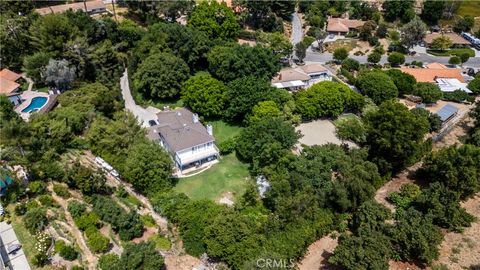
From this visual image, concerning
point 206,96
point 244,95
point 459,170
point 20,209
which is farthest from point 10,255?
point 459,170

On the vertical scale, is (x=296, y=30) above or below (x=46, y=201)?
above

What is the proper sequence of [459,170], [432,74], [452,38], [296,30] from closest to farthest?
1. [459,170]
2. [432,74]
3. [452,38]
4. [296,30]

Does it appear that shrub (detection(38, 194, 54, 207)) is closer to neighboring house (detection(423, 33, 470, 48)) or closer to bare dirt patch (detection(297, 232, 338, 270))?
bare dirt patch (detection(297, 232, 338, 270))

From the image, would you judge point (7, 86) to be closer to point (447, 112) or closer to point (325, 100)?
point (325, 100)

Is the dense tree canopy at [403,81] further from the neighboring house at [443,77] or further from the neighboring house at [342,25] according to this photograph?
the neighboring house at [342,25]

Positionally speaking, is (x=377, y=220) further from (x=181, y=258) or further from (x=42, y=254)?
(x=42, y=254)

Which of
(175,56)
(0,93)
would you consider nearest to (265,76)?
(175,56)

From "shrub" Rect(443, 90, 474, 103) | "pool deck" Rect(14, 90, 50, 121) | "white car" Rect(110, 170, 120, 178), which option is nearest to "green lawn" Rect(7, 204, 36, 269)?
"white car" Rect(110, 170, 120, 178)
